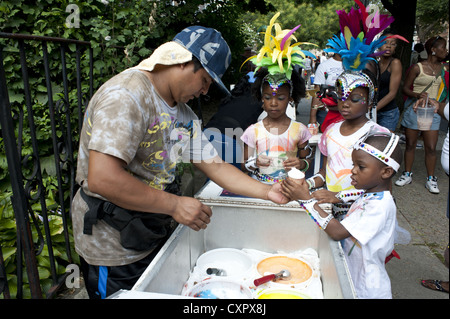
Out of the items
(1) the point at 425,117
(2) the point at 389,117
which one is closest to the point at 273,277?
(1) the point at 425,117

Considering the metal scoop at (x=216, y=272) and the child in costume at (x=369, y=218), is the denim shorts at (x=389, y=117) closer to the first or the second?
the child in costume at (x=369, y=218)

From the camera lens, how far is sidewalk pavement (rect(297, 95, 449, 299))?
2.81 meters

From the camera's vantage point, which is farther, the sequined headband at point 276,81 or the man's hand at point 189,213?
the sequined headband at point 276,81

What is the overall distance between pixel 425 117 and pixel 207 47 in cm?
333

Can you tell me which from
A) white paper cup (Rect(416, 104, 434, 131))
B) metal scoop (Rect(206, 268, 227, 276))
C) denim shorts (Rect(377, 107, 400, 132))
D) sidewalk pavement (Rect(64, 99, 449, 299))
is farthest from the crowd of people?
denim shorts (Rect(377, 107, 400, 132))

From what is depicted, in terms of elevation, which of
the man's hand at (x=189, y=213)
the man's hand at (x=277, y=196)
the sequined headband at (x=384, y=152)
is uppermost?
the sequined headband at (x=384, y=152)

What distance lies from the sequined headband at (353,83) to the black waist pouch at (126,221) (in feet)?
5.06

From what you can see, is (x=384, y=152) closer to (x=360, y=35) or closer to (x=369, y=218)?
(x=369, y=218)

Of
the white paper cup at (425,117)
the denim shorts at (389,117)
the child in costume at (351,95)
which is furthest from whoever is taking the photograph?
the denim shorts at (389,117)

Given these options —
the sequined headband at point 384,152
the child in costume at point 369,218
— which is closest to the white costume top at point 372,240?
the child in costume at point 369,218

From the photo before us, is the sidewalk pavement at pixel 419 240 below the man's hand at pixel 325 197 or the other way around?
below

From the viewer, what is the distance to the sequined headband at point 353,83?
7.76 feet

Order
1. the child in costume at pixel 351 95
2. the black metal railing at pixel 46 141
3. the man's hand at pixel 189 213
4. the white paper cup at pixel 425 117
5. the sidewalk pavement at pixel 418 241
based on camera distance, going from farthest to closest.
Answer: the white paper cup at pixel 425 117, the sidewalk pavement at pixel 418 241, the child in costume at pixel 351 95, the black metal railing at pixel 46 141, the man's hand at pixel 189 213

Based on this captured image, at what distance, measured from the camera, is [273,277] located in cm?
162
